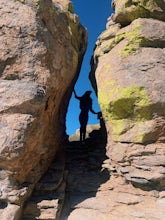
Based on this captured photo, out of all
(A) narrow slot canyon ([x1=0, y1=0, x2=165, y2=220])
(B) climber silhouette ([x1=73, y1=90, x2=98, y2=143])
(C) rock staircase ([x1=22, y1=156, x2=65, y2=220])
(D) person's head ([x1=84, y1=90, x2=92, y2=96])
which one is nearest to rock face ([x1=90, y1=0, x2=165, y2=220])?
(A) narrow slot canyon ([x1=0, y1=0, x2=165, y2=220])

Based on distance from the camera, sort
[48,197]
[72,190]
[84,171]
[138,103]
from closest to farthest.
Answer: [48,197], [138,103], [72,190], [84,171]

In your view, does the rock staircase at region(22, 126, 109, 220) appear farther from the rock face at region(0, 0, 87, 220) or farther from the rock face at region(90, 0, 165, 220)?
the rock face at region(90, 0, 165, 220)

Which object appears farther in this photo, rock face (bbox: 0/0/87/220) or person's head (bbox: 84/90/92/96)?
person's head (bbox: 84/90/92/96)

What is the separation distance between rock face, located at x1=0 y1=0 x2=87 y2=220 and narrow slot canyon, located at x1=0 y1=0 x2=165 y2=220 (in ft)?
0.17

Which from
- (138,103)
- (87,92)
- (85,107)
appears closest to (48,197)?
(138,103)

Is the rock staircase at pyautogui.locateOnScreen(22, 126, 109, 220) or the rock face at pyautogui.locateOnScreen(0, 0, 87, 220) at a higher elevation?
the rock face at pyautogui.locateOnScreen(0, 0, 87, 220)

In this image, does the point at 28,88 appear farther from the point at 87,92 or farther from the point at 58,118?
the point at 87,92

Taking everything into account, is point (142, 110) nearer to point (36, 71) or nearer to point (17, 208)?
point (36, 71)

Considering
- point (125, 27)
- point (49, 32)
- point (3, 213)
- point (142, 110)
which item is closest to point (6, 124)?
point (3, 213)

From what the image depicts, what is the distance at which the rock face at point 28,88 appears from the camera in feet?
41.6

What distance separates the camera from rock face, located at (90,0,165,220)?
45.5 ft

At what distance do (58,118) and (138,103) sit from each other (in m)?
6.14

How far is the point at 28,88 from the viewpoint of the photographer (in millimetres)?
13477

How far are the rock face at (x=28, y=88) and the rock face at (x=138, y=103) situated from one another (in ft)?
11.0
